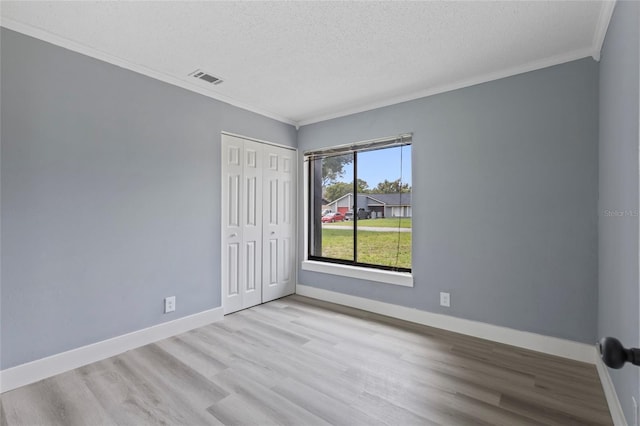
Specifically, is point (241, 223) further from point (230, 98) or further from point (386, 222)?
point (386, 222)

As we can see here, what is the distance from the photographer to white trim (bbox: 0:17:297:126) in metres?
2.08

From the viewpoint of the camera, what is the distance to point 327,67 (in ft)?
8.79

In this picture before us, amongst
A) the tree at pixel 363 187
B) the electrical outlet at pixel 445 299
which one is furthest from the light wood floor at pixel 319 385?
the tree at pixel 363 187

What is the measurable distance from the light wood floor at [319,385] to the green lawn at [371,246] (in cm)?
88

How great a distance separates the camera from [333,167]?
13.8 feet

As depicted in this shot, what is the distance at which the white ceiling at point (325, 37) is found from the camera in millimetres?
1923

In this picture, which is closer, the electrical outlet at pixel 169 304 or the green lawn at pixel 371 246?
the electrical outlet at pixel 169 304

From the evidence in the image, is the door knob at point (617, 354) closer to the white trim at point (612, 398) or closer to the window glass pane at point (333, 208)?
the white trim at point (612, 398)

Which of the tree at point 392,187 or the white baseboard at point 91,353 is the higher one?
the tree at point 392,187

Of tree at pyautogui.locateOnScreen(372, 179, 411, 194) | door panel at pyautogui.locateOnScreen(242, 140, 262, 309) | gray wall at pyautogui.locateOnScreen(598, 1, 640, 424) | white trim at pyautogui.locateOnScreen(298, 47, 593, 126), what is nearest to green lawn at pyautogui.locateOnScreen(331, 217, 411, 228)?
tree at pyautogui.locateOnScreen(372, 179, 411, 194)

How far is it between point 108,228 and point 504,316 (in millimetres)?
3426

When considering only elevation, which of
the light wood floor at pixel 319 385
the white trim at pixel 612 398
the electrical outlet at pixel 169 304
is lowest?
the light wood floor at pixel 319 385

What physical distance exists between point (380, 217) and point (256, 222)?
151 centimetres

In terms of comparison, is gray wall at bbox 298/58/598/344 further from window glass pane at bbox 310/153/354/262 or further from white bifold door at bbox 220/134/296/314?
white bifold door at bbox 220/134/296/314
